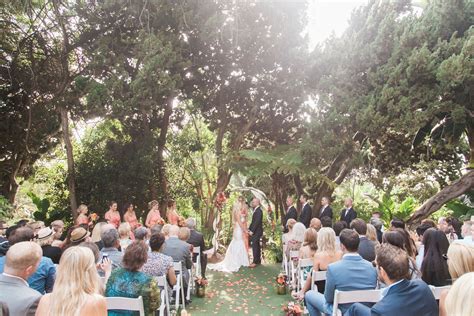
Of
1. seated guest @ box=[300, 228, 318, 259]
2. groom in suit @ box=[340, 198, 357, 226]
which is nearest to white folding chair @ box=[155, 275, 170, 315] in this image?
seated guest @ box=[300, 228, 318, 259]

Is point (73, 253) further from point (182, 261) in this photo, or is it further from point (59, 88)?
point (59, 88)

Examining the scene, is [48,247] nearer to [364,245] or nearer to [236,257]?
[364,245]

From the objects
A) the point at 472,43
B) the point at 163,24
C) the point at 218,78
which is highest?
the point at 163,24

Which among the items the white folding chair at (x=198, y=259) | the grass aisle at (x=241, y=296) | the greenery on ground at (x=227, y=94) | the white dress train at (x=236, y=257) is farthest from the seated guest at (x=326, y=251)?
the white dress train at (x=236, y=257)

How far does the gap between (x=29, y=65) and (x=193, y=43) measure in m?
5.65

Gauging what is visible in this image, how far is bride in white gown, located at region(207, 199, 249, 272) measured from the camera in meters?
10.3

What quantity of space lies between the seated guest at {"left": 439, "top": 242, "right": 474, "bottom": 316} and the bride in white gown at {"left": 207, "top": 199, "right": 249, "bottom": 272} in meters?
7.47

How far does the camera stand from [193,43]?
11.8 m

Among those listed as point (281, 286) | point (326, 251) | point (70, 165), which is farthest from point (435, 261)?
point (70, 165)

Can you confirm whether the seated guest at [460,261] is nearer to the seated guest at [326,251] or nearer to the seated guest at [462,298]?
the seated guest at [462,298]

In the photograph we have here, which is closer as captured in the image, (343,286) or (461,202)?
(343,286)

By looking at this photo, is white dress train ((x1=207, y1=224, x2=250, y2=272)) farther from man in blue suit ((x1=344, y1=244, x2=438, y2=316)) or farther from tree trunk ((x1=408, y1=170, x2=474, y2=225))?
man in blue suit ((x1=344, y1=244, x2=438, y2=316))

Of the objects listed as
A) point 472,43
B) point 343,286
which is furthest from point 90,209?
point 472,43

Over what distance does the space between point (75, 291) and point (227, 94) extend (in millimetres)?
11309
